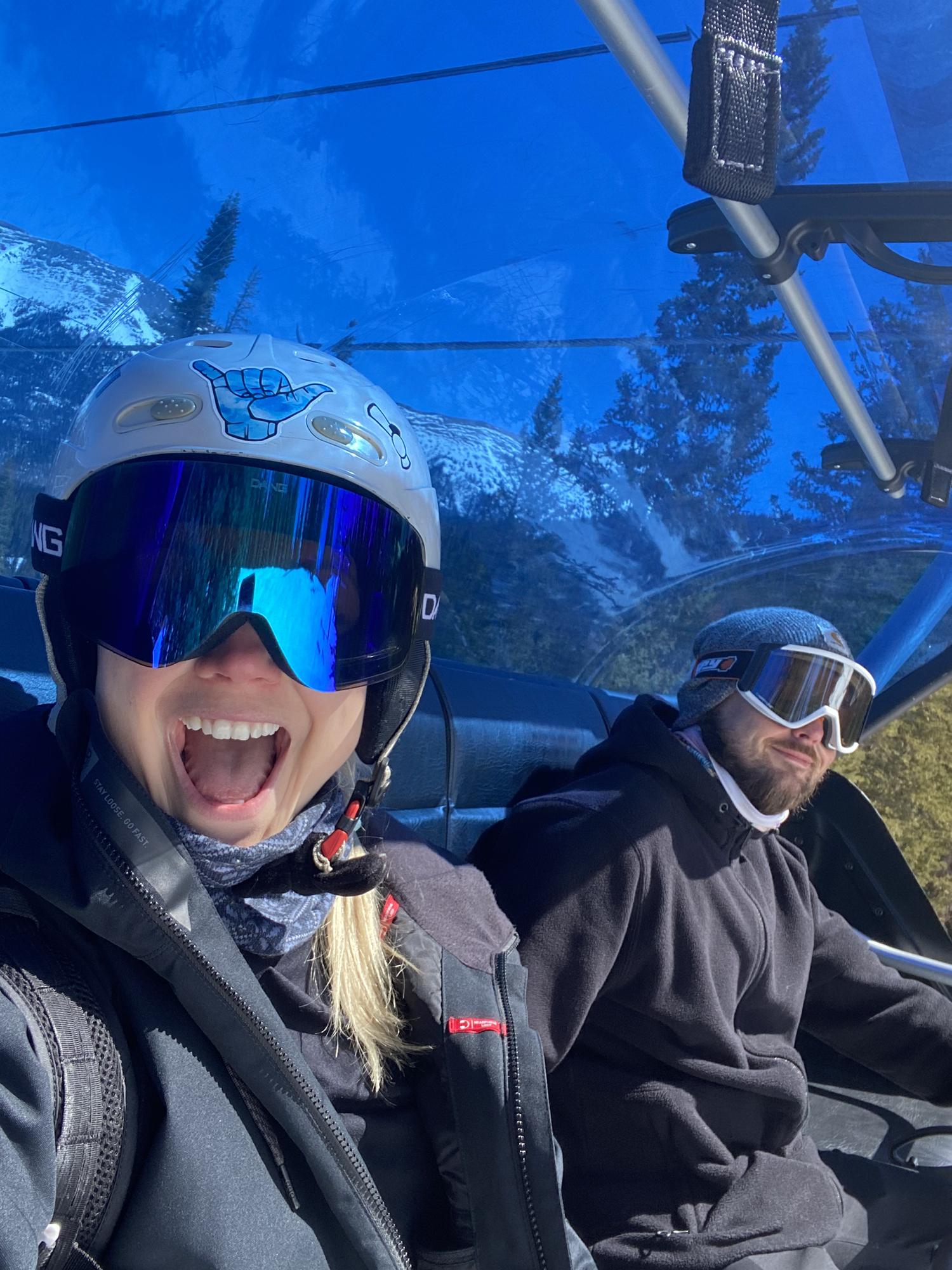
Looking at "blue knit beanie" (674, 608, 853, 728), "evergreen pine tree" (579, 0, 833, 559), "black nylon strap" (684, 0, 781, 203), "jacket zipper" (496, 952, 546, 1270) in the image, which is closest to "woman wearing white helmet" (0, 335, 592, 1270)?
"jacket zipper" (496, 952, 546, 1270)

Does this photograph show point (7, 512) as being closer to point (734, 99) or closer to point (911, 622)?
point (734, 99)

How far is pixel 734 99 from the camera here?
1185mm

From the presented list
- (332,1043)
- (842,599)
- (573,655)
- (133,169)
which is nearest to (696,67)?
(332,1043)

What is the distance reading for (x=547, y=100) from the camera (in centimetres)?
253

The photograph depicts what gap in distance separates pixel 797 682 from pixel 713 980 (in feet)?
2.44

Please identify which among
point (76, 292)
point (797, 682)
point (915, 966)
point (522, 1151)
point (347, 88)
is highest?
point (347, 88)

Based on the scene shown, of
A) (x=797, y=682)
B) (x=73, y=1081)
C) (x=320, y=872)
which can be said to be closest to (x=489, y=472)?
(x=797, y=682)

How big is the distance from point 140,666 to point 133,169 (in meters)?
1.63

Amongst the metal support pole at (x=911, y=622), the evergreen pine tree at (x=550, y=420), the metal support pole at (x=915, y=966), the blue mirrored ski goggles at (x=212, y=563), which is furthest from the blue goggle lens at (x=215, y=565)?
the metal support pole at (x=911, y=622)

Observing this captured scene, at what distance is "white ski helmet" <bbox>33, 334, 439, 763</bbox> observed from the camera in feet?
4.09

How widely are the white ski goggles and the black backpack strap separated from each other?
180 cm

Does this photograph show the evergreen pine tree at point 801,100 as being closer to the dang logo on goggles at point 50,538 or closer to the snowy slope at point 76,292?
the snowy slope at point 76,292

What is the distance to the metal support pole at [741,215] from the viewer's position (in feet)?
4.92

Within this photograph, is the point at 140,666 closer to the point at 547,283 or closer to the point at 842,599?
the point at 547,283
